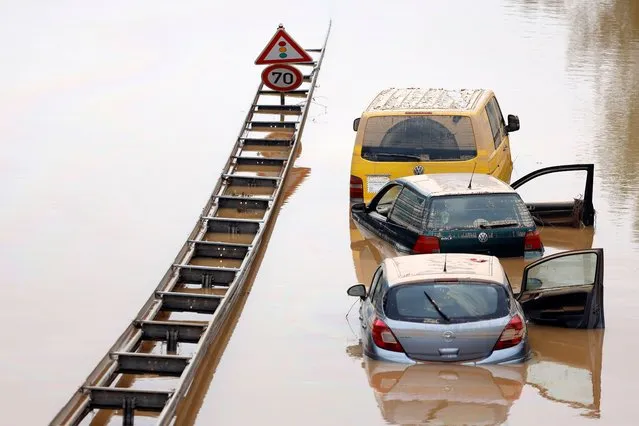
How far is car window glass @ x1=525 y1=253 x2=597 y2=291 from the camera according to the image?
15039 millimetres

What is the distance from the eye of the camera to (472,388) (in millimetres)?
13078

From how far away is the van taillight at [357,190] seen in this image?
1966 centimetres

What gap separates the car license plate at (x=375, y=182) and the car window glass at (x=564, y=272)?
13.2ft

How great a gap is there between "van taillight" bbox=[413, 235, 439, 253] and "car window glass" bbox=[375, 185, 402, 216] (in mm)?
1777

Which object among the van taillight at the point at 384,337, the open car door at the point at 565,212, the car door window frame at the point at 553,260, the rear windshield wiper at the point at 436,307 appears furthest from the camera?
the open car door at the point at 565,212

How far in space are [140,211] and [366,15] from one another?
25.6m

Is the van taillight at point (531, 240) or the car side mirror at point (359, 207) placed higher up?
the car side mirror at point (359, 207)

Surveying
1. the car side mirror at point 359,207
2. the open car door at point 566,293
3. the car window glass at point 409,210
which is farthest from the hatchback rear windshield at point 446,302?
the car side mirror at point 359,207

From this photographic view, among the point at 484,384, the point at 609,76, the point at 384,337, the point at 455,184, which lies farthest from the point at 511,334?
the point at 609,76

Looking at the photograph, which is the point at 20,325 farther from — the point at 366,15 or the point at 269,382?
the point at 366,15

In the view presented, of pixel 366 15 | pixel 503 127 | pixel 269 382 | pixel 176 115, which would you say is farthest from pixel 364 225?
pixel 366 15

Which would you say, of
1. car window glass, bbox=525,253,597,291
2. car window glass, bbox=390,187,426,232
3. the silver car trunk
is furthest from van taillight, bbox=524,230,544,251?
the silver car trunk

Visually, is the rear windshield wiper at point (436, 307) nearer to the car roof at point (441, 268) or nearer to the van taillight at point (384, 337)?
the car roof at point (441, 268)

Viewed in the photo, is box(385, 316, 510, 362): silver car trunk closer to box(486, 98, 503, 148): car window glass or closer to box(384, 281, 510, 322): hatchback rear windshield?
box(384, 281, 510, 322): hatchback rear windshield
